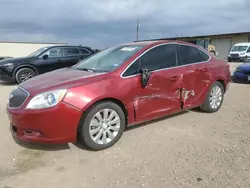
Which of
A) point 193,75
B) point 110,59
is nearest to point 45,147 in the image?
point 110,59

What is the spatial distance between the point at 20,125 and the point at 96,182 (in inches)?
52.2

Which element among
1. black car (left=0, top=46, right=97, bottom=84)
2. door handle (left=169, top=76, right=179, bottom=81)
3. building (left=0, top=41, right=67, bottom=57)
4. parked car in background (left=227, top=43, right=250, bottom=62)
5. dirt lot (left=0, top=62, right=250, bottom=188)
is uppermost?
building (left=0, top=41, right=67, bottom=57)

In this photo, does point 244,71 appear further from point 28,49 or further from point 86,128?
point 28,49

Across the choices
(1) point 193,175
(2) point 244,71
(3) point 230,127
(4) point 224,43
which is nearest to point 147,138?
(1) point 193,175

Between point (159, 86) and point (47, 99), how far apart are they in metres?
1.85

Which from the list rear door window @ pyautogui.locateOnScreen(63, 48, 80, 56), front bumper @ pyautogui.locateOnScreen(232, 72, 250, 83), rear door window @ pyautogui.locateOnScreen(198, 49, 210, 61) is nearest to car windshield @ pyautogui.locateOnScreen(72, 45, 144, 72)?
rear door window @ pyautogui.locateOnScreen(198, 49, 210, 61)

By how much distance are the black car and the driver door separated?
6410mm

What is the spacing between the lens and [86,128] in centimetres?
347

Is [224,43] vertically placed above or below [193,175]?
above

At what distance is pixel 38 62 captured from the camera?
9.67m

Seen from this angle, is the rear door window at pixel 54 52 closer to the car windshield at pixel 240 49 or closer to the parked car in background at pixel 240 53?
the parked car in background at pixel 240 53

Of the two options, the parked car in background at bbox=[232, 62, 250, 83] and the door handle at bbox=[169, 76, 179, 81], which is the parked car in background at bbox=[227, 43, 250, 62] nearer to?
the parked car in background at bbox=[232, 62, 250, 83]

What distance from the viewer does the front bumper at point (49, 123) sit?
128 inches

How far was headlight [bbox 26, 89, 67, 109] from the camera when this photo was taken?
3282 millimetres
